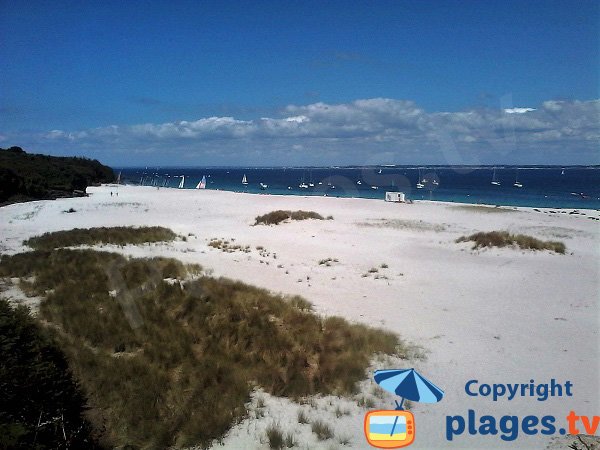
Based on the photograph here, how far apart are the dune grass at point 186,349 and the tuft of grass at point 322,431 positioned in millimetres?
920

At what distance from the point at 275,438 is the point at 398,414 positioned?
177 cm

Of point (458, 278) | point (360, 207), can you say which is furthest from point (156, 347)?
point (360, 207)

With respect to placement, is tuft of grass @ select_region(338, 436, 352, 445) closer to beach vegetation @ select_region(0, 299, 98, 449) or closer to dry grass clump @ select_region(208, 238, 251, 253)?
beach vegetation @ select_region(0, 299, 98, 449)

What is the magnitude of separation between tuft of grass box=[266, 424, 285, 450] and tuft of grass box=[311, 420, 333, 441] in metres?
0.44

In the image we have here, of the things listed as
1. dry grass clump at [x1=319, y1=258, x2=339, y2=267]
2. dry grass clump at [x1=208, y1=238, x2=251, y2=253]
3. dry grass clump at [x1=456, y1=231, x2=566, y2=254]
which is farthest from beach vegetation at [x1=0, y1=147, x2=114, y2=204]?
dry grass clump at [x1=456, y1=231, x2=566, y2=254]

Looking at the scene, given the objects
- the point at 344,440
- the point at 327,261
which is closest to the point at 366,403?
the point at 344,440

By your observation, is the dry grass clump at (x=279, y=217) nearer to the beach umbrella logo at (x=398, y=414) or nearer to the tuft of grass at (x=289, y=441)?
the beach umbrella logo at (x=398, y=414)

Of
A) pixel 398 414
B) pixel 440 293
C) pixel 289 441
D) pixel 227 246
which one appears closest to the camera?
pixel 289 441

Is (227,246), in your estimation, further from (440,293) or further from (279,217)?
(440,293)

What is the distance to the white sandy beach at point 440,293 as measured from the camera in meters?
6.03

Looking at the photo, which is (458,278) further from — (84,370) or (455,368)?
(84,370)

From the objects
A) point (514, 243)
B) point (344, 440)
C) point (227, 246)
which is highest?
point (514, 243)

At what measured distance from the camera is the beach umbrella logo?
Result: 543 cm

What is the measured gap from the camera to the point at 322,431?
5.43 meters
